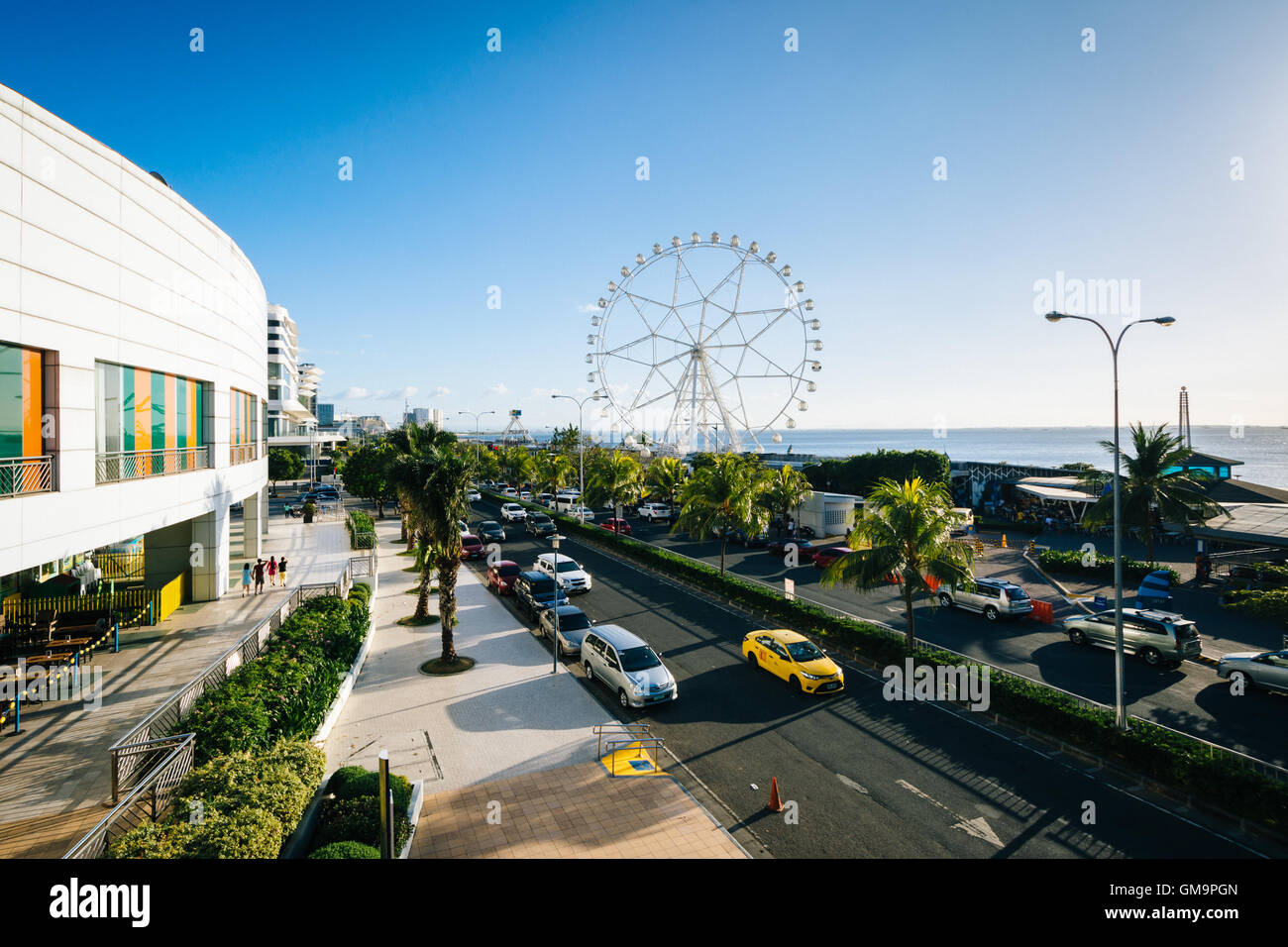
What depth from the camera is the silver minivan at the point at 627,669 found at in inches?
642

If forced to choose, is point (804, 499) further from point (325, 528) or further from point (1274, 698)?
point (325, 528)

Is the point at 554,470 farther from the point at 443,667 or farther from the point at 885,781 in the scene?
the point at 885,781

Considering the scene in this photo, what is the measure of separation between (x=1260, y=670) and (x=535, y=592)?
21753 millimetres

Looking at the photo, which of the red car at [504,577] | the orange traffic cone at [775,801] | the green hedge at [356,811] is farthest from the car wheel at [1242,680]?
the red car at [504,577]

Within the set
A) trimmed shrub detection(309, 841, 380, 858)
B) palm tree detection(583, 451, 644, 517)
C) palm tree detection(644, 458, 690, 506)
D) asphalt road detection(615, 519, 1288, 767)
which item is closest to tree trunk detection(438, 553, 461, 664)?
trimmed shrub detection(309, 841, 380, 858)

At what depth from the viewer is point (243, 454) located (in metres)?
27.1

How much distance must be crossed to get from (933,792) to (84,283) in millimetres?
20424

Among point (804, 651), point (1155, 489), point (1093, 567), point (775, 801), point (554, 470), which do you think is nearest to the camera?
point (775, 801)

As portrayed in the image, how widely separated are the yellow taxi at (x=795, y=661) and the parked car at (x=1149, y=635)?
28.7 feet

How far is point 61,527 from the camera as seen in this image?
1351 cm

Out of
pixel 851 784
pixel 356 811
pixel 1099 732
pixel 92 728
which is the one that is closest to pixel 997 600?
pixel 1099 732

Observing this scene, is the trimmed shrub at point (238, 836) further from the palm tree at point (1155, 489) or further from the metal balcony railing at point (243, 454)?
the palm tree at point (1155, 489)

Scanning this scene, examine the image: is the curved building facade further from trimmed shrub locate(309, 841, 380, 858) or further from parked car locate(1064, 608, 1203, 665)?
parked car locate(1064, 608, 1203, 665)
